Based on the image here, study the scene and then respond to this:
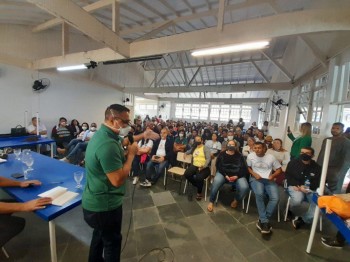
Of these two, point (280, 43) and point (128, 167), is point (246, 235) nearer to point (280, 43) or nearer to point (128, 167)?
point (128, 167)

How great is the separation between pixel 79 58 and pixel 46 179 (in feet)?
13.4

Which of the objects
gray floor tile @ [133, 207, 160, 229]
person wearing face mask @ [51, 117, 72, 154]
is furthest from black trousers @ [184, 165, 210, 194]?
person wearing face mask @ [51, 117, 72, 154]

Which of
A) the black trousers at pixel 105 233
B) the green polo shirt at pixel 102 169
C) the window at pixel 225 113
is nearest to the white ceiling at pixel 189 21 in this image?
the green polo shirt at pixel 102 169

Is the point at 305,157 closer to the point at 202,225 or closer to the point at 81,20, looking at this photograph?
the point at 202,225

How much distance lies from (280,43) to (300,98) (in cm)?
286

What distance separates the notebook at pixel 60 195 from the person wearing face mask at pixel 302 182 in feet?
9.81

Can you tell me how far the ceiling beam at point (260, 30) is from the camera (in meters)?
2.52

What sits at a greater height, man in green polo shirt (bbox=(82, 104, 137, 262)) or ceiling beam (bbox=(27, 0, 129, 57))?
ceiling beam (bbox=(27, 0, 129, 57))

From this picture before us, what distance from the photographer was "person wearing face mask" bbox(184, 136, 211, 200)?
342 centimetres

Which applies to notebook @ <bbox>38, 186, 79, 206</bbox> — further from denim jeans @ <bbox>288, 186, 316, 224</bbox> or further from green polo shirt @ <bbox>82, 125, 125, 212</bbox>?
denim jeans @ <bbox>288, 186, 316, 224</bbox>

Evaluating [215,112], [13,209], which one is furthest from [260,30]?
[215,112]

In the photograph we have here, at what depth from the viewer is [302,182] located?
9.02ft

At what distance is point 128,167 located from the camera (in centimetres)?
131

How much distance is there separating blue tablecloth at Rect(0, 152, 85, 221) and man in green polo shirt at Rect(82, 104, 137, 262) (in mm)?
302
